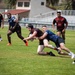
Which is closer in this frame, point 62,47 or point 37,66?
point 37,66

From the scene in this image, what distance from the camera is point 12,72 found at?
10.5 m

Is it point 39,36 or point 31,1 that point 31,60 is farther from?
point 31,1

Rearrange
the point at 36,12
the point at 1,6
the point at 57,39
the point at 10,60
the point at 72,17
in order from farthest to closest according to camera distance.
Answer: the point at 1,6 → the point at 36,12 → the point at 72,17 → the point at 57,39 → the point at 10,60

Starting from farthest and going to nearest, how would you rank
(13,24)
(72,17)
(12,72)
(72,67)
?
(72,17) → (13,24) → (72,67) → (12,72)

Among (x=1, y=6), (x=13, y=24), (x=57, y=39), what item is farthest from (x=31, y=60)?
(x=1, y=6)

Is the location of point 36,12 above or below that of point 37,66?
below

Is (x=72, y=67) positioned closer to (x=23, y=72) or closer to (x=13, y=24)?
(x=23, y=72)

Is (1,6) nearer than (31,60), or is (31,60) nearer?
(31,60)

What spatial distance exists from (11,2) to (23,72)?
80.6m

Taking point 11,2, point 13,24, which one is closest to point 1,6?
point 11,2

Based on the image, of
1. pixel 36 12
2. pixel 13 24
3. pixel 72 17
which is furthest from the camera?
pixel 36 12

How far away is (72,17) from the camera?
204 feet

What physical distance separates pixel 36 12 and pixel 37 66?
75.2 metres

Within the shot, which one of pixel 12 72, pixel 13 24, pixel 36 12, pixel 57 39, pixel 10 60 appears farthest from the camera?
pixel 36 12
